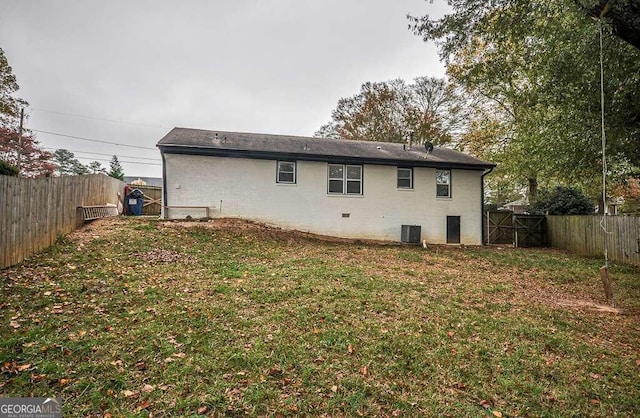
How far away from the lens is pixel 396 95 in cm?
2200

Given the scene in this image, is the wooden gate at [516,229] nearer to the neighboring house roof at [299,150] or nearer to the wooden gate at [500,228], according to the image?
the wooden gate at [500,228]

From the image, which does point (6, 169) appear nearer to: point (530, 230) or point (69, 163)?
point (530, 230)

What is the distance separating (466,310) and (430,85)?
2088 cm

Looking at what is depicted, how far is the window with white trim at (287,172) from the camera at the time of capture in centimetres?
1185

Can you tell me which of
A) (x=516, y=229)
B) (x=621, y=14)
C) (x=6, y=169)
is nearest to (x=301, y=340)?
(x=621, y=14)

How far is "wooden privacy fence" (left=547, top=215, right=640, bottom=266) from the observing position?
9.30 meters

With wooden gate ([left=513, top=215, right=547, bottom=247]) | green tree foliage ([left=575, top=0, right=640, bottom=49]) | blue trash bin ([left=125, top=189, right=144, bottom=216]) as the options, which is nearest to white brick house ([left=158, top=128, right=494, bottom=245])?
wooden gate ([left=513, top=215, right=547, bottom=247])

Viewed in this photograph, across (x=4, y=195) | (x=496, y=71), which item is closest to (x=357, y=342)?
(x=4, y=195)

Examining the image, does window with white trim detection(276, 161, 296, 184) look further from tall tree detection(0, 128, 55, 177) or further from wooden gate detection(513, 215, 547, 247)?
tall tree detection(0, 128, 55, 177)

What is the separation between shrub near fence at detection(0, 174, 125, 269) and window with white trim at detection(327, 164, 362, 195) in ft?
28.1

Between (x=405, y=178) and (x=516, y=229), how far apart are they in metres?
6.82

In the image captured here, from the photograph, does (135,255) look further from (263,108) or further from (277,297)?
(263,108)

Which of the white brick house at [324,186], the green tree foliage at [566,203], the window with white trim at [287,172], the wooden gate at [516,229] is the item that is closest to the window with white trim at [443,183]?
the white brick house at [324,186]

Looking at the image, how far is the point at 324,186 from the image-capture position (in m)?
12.1
